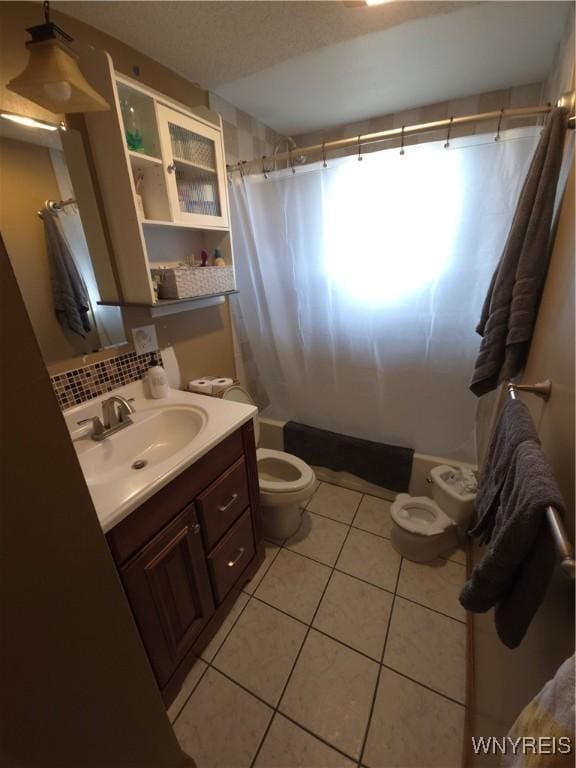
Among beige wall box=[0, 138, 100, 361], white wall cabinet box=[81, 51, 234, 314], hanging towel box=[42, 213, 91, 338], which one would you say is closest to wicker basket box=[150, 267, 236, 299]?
white wall cabinet box=[81, 51, 234, 314]

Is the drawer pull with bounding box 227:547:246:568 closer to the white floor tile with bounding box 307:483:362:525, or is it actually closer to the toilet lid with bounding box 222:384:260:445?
the toilet lid with bounding box 222:384:260:445

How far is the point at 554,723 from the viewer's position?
1.08ft

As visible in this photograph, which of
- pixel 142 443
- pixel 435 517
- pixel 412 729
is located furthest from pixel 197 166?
pixel 412 729

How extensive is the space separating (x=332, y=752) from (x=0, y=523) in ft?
4.13

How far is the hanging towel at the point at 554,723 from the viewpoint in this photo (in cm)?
32

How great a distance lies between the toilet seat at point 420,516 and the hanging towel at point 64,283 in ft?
5.42

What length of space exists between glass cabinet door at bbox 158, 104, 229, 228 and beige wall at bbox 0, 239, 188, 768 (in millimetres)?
1096

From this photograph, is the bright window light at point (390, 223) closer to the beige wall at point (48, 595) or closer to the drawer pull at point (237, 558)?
the drawer pull at point (237, 558)

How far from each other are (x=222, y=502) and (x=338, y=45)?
73.6 inches

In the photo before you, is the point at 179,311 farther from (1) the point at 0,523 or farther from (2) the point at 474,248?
(2) the point at 474,248

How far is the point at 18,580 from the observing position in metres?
0.45

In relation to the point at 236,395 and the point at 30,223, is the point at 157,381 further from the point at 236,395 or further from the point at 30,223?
the point at 30,223

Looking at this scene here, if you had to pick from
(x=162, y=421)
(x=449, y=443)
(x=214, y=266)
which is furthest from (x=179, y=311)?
(x=449, y=443)

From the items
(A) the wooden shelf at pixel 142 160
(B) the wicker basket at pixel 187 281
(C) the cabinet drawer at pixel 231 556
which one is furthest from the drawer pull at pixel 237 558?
(A) the wooden shelf at pixel 142 160
